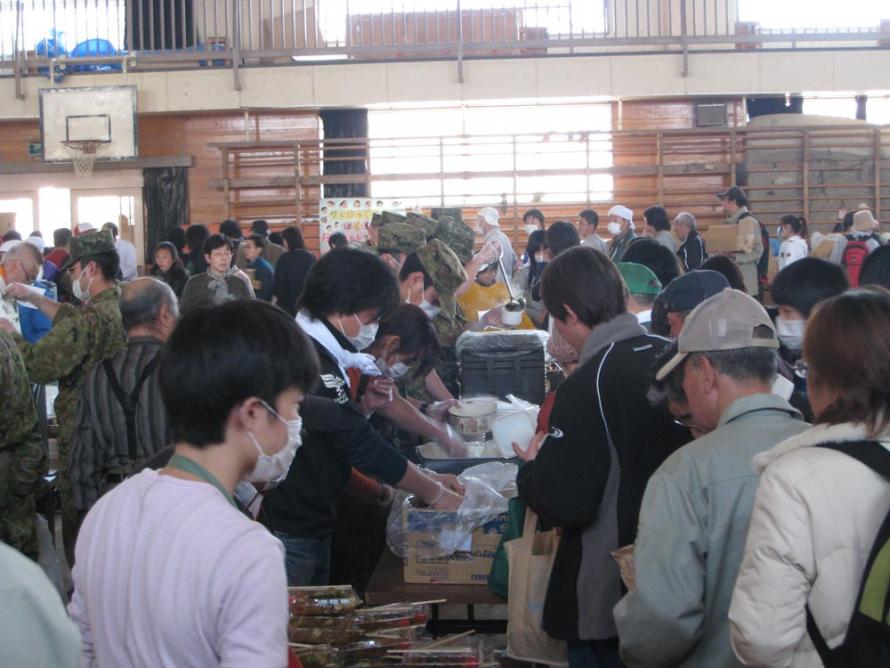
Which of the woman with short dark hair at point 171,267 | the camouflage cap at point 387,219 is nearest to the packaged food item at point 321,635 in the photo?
the camouflage cap at point 387,219

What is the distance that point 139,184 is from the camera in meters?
15.2

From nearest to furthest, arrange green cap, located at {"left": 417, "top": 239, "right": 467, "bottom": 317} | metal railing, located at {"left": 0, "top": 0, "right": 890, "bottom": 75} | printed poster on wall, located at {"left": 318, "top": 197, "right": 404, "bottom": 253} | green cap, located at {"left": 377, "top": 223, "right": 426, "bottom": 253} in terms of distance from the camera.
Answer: green cap, located at {"left": 417, "top": 239, "right": 467, "bottom": 317} → green cap, located at {"left": 377, "top": 223, "right": 426, "bottom": 253} → printed poster on wall, located at {"left": 318, "top": 197, "right": 404, "bottom": 253} → metal railing, located at {"left": 0, "top": 0, "right": 890, "bottom": 75}

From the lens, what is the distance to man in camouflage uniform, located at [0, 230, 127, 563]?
13.2ft

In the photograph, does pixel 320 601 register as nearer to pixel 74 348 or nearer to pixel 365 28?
pixel 74 348

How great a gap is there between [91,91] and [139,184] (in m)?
1.55

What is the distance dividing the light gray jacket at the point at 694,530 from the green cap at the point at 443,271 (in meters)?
3.40

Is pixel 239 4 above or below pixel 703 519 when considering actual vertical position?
above

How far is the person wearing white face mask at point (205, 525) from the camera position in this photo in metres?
1.41

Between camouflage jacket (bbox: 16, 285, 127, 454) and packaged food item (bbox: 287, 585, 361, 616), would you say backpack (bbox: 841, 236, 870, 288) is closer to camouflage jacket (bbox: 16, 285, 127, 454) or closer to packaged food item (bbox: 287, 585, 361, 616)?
camouflage jacket (bbox: 16, 285, 127, 454)

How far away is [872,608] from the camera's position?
167 centimetres

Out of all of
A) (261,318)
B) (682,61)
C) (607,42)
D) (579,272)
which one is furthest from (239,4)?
(261,318)

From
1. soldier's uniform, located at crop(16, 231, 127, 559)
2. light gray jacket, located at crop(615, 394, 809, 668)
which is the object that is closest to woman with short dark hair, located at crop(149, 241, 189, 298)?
soldier's uniform, located at crop(16, 231, 127, 559)

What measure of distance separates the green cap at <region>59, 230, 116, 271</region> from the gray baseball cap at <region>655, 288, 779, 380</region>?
2849 millimetres

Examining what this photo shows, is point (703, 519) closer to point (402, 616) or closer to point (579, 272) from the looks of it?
point (579, 272)
